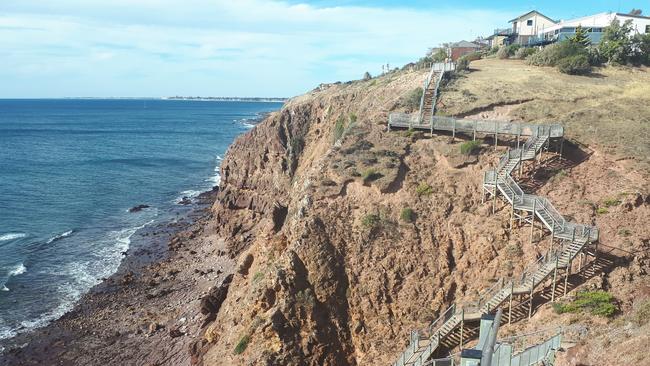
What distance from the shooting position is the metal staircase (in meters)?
26.2

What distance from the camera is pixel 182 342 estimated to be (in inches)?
1454

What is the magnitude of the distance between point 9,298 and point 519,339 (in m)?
40.9

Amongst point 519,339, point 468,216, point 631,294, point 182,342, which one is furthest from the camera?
point 182,342

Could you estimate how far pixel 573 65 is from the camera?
52188 millimetres

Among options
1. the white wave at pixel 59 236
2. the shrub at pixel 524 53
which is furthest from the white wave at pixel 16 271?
the shrub at pixel 524 53

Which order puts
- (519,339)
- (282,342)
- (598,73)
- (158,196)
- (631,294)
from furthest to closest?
(158,196)
(598,73)
(282,342)
(631,294)
(519,339)

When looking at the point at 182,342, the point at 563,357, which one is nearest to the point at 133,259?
the point at 182,342

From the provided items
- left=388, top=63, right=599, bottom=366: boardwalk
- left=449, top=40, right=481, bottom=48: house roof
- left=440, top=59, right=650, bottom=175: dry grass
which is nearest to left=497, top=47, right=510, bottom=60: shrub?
left=440, top=59, right=650, bottom=175: dry grass

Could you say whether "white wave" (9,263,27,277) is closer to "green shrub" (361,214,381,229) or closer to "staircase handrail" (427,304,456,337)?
"green shrub" (361,214,381,229)

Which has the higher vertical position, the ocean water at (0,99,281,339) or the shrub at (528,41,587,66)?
the shrub at (528,41,587,66)

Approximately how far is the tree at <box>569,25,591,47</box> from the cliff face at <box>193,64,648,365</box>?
92.4 ft

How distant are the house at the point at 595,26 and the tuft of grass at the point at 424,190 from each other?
3793 cm

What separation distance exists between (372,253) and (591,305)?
1178cm

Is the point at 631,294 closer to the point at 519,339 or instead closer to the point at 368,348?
the point at 519,339
